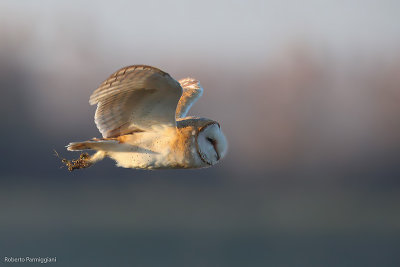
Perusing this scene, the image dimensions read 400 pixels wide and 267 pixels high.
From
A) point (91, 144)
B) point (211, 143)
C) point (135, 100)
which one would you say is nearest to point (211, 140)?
point (211, 143)

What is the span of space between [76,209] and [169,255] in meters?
15.8

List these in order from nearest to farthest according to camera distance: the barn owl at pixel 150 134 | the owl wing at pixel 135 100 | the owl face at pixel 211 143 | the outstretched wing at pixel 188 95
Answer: the owl wing at pixel 135 100, the barn owl at pixel 150 134, the owl face at pixel 211 143, the outstretched wing at pixel 188 95

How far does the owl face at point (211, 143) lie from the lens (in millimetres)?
4121

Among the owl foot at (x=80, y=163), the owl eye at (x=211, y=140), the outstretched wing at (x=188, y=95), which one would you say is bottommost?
the owl foot at (x=80, y=163)

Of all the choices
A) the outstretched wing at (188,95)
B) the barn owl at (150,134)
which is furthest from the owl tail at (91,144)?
the outstretched wing at (188,95)

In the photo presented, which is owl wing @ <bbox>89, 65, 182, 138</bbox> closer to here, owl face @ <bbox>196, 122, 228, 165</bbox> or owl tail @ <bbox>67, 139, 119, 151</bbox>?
owl tail @ <bbox>67, 139, 119, 151</bbox>

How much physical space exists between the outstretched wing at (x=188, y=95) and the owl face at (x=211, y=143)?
0.82m

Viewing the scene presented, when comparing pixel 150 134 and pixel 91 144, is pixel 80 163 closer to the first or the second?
pixel 91 144

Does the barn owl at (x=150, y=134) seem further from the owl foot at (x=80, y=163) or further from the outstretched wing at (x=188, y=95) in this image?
the outstretched wing at (x=188, y=95)

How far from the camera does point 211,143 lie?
422 cm

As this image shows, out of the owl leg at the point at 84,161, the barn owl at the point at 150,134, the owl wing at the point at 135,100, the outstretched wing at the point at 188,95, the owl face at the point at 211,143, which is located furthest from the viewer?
the outstretched wing at the point at 188,95

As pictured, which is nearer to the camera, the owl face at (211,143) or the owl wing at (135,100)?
the owl wing at (135,100)

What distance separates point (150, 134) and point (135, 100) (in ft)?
1.11

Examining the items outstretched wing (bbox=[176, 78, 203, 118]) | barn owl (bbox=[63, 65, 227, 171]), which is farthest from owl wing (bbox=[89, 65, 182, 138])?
outstretched wing (bbox=[176, 78, 203, 118])
